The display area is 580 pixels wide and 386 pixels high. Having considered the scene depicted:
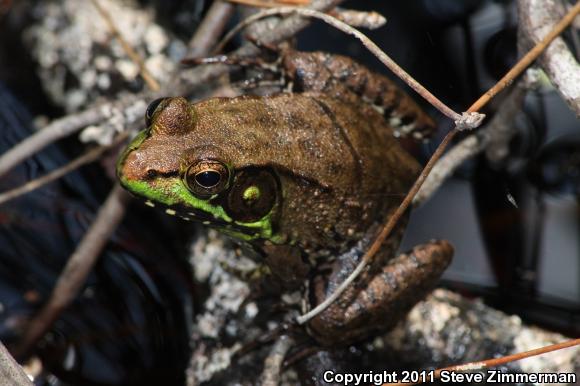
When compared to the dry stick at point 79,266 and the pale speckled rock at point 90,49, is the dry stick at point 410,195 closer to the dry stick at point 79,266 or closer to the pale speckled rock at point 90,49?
the dry stick at point 79,266

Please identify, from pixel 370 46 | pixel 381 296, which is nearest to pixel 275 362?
pixel 381 296

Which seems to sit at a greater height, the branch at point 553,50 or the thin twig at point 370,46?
the branch at point 553,50

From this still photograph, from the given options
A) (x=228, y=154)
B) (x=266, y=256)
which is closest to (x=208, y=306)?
(x=266, y=256)

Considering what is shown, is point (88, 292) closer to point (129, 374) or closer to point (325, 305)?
point (129, 374)

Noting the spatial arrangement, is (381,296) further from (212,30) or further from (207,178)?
(212,30)

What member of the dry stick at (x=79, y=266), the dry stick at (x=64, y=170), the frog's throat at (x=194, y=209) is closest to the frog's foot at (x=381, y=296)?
the frog's throat at (x=194, y=209)

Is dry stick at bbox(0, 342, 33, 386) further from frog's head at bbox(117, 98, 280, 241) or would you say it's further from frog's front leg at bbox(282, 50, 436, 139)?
frog's front leg at bbox(282, 50, 436, 139)

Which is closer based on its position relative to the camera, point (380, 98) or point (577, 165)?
point (380, 98)
